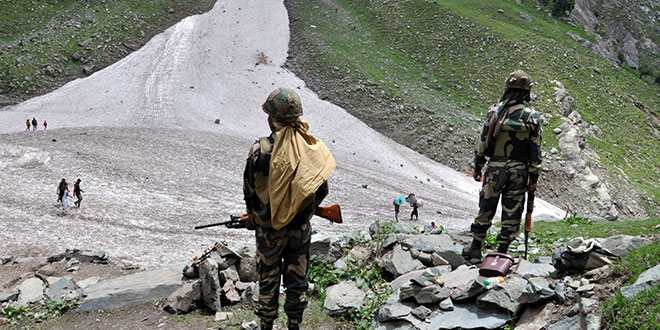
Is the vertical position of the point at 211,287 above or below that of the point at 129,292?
above

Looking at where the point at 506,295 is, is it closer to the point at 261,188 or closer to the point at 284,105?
the point at 261,188

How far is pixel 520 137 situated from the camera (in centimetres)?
857

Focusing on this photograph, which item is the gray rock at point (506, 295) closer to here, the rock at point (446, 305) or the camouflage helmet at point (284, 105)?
the rock at point (446, 305)

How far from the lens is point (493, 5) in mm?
59750

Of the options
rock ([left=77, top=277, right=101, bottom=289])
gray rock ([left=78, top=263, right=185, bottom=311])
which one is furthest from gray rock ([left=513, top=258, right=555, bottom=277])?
rock ([left=77, top=277, right=101, bottom=289])

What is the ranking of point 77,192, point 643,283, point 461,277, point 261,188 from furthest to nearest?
point 77,192 < point 461,277 < point 261,188 < point 643,283

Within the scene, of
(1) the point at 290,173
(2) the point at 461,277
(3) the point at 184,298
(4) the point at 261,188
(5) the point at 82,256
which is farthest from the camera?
(5) the point at 82,256

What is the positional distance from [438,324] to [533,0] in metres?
72.3

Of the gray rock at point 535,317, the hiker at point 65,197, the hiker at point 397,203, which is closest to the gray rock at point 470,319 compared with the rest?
the gray rock at point 535,317

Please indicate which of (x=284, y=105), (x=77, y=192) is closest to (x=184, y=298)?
(x=284, y=105)

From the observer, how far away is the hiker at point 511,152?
852 cm

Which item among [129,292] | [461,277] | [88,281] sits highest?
[461,277]

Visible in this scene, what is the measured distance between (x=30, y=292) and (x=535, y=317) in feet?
33.5

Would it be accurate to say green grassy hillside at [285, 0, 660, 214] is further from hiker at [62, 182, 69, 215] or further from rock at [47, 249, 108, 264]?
rock at [47, 249, 108, 264]
